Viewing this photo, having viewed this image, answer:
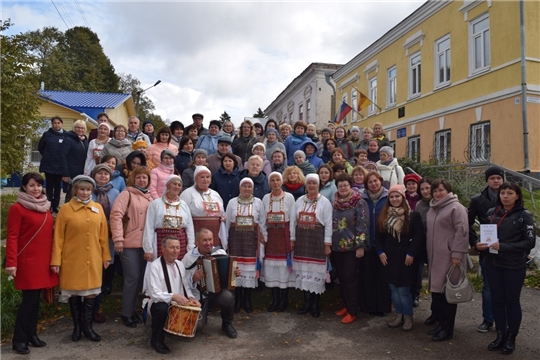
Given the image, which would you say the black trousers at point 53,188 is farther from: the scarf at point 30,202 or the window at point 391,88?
the window at point 391,88

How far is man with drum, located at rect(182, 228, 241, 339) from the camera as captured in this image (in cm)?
505

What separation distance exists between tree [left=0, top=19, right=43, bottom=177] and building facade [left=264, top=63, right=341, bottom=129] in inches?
819

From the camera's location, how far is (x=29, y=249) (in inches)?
179

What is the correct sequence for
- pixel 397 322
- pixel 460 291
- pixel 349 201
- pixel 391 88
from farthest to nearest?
pixel 391 88
pixel 349 201
pixel 397 322
pixel 460 291

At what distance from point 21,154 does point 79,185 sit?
6.61 meters

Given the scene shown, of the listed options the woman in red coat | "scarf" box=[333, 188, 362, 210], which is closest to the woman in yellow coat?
the woman in red coat

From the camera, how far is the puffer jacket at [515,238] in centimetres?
449

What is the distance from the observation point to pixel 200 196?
576cm

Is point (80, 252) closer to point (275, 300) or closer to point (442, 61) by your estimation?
point (275, 300)

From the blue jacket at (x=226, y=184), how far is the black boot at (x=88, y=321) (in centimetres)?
234

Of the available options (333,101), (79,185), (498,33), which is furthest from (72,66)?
(79,185)

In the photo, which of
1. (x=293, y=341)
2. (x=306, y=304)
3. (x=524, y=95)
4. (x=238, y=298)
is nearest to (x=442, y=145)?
(x=524, y=95)

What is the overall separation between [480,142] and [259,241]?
1114cm

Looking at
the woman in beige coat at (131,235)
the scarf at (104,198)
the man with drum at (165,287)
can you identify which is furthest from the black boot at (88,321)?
the scarf at (104,198)
